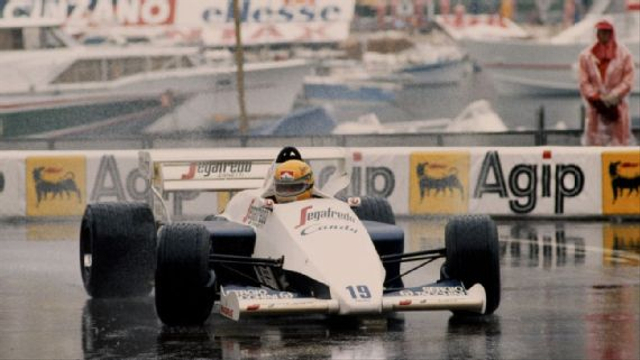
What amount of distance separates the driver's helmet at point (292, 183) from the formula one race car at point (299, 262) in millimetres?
119

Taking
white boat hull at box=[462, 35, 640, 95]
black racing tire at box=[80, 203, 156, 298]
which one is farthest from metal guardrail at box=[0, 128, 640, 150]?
white boat hull at box=[462, 35, 640, 95]

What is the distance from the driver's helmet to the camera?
16156mm

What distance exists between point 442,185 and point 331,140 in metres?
2.52

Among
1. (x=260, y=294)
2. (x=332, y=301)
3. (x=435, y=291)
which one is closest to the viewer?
(x=332, y=301)

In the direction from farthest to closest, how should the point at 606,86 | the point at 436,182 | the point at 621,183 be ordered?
the point at 606,86 < the point at 436,182 < the point at 621,183

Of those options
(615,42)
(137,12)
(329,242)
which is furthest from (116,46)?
(329,242)

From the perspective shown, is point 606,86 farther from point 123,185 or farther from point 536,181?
point 123,185

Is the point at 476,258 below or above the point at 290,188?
below

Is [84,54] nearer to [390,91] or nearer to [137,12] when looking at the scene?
[137,12]

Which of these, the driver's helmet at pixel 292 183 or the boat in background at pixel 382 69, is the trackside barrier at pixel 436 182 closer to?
the driver's helmet at pixel 292 183

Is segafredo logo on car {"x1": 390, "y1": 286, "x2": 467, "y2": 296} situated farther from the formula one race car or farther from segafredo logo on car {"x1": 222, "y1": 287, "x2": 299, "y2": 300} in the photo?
segafredo logo on car {"x1": 222, "y1": 287, "x2": 299, "y2": 300}

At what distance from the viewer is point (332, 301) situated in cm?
1450

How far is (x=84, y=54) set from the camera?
44.7m

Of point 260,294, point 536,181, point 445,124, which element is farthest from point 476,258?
point 445,124
